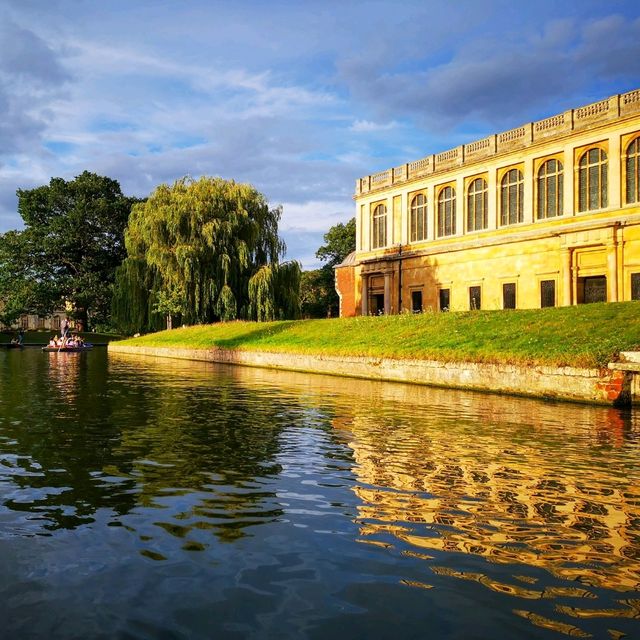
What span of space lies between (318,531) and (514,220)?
37.1 meters

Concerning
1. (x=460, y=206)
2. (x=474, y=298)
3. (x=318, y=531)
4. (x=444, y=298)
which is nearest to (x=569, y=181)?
(x=460, y=206)

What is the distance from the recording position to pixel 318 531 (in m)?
4.97

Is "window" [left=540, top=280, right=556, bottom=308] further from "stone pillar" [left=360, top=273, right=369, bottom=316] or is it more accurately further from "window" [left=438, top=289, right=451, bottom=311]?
"stone pillar" [left=360, top=273, right=369, bottom=316]

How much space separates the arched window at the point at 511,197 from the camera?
3878cm

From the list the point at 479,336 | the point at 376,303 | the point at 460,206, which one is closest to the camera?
the point at 479,336

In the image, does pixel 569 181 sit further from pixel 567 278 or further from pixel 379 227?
pixel 379 227

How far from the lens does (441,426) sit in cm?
1054

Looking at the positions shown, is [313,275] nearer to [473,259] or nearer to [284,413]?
[473,259]

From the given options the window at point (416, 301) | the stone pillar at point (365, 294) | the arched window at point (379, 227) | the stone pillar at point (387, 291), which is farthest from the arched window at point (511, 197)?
the stone pillar at point (365, 294)

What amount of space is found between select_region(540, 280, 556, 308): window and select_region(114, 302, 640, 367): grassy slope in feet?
39.7

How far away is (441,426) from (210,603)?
736cm

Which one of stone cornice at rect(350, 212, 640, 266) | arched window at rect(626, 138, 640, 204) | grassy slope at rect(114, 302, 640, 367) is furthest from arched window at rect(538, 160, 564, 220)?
grassy slope at rect(114, 302, 640, 367)

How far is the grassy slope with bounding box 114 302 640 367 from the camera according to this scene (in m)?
16.2

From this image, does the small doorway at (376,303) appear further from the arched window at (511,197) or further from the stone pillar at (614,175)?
the stone pillar at (614,175)
